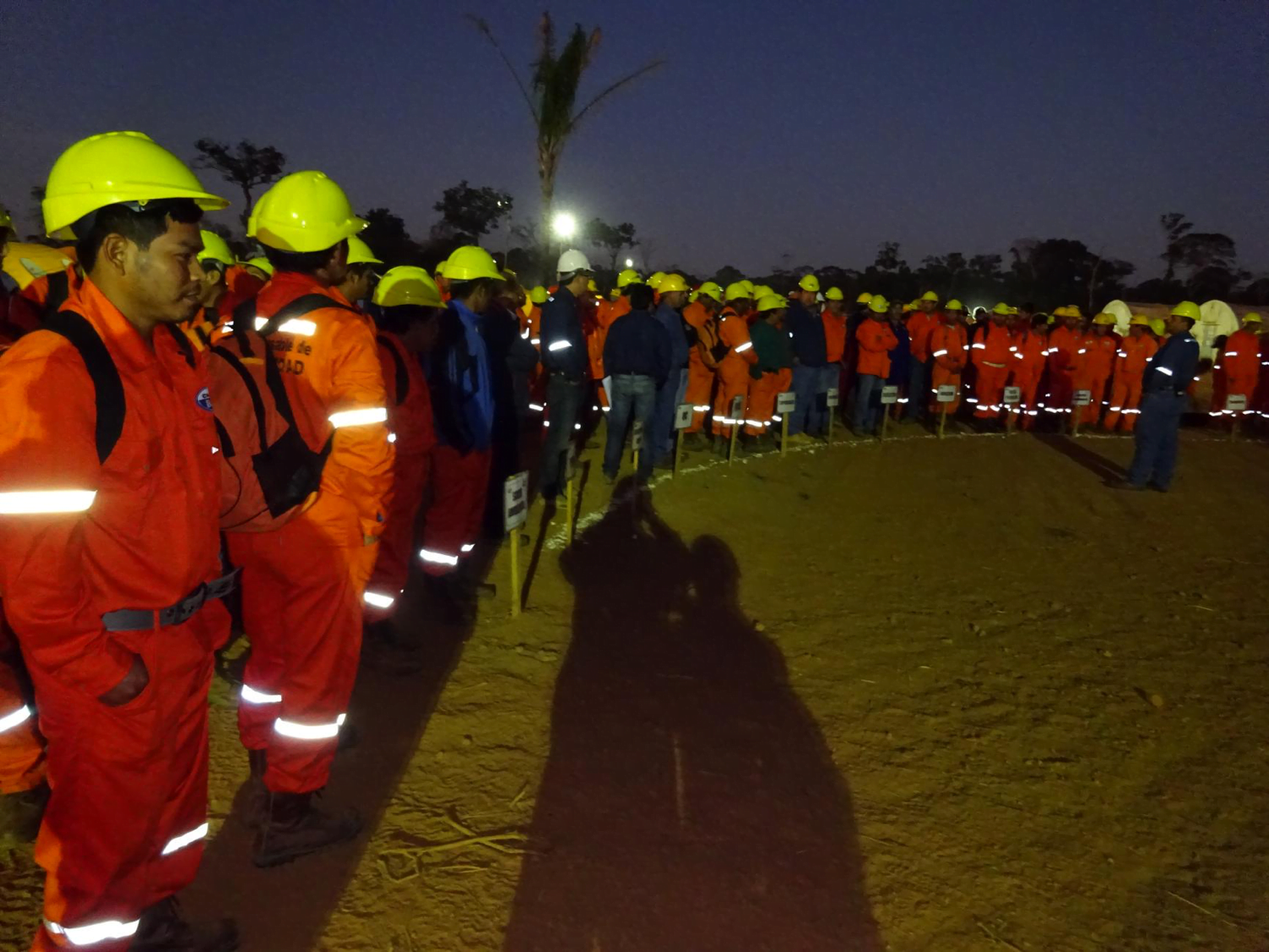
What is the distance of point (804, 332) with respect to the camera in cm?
1200

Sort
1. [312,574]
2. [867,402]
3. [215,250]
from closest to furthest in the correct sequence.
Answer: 1. [312,574]
2. [215,250]
3. [867,402]

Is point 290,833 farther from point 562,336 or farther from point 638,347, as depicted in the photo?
point 638,347

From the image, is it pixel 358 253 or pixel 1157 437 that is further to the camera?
pixel 1157 437

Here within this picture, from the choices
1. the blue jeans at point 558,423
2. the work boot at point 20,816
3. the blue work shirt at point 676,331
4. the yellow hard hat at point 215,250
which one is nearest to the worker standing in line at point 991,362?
the blue work shirt at point 676,331

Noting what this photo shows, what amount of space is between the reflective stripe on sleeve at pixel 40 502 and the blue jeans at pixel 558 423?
19.0 ft

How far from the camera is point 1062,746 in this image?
162 inches

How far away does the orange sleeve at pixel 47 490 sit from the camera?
171 cm

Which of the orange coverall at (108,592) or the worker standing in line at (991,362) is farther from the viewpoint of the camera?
the worker standing in line at (991,362)

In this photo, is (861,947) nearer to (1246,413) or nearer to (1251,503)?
(1251,503)

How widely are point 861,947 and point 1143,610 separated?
4.65m

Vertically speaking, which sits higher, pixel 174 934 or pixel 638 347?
pixel 638 347

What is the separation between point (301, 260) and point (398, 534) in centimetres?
171

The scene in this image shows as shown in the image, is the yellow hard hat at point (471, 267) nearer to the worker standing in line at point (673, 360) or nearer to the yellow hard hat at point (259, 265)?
the yellow hard hat at point (259, 265)

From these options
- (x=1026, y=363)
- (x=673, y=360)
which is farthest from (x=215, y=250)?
(x=1026, y=363)
